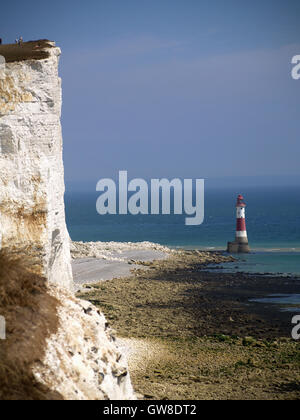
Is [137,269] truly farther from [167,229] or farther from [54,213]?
[167,229]

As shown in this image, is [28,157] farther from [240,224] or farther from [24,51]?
[240,224]

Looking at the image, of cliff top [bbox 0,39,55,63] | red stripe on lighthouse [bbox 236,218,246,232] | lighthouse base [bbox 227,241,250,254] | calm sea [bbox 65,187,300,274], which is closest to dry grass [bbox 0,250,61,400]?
cliff top [bbox 0,39,55,63]

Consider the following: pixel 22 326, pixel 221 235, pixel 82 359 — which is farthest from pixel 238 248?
pixel 22 326

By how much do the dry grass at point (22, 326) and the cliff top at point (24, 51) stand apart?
13.0 ft

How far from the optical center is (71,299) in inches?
392

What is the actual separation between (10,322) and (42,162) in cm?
400

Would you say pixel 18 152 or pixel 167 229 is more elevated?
pixel 18 152

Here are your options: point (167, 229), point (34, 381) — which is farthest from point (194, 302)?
point (167, 229)

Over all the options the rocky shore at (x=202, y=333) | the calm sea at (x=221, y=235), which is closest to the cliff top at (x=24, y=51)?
the rocky shore at (x=202, y=333)

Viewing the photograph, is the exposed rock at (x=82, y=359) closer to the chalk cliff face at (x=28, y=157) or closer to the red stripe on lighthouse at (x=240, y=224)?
the chalk cliff face at (x=28, y=157)

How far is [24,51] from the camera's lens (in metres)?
11.8

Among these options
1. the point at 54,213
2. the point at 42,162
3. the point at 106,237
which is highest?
the point at 42,162

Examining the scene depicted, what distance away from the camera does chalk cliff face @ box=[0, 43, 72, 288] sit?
11.6 metres

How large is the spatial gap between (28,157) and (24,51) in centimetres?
199
